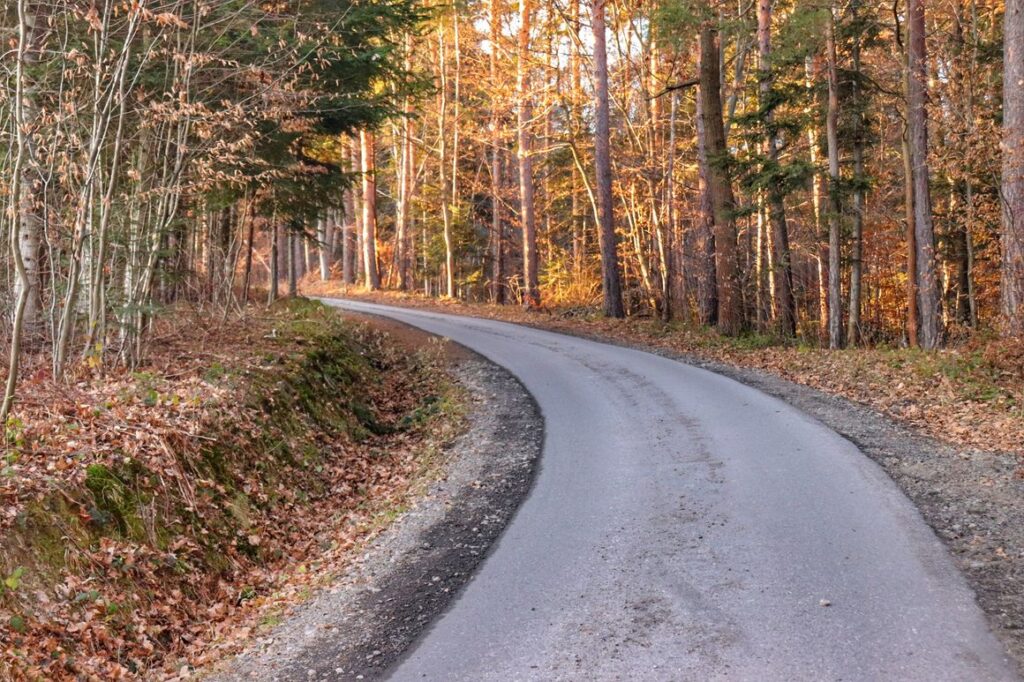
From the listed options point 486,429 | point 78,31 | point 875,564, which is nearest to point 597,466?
point 486,429

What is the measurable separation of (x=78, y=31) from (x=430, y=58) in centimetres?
2310

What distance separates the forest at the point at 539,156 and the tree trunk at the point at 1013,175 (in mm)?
48

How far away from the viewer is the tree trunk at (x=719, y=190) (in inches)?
783

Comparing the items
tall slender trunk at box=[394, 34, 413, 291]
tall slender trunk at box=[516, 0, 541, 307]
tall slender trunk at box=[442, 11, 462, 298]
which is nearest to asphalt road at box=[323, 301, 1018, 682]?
tall slender trunk at box=[516, 0, 541, 307]

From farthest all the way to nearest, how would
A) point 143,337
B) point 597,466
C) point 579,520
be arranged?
point 143,337 → point 597,466 → point 579,520

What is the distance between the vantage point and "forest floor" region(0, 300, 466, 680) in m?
5.75

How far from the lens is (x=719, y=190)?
20.0 meters

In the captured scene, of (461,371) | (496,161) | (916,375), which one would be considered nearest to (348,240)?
(496,161)

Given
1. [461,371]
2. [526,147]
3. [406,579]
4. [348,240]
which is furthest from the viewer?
[348,240]

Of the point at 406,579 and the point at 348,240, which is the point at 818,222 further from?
the point at 348,240

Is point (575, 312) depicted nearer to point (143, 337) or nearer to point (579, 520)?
point (143, 337)

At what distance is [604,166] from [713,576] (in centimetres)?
1847

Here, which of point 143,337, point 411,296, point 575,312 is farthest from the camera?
point 411,296

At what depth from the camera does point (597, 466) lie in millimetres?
9188
